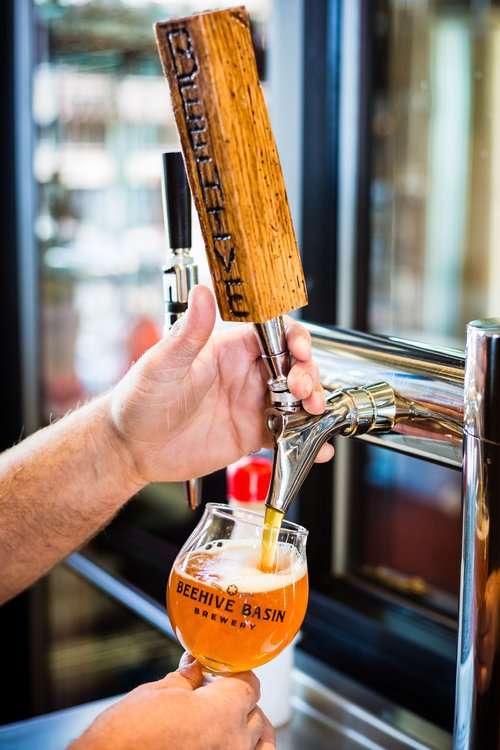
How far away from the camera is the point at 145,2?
298 centimetres

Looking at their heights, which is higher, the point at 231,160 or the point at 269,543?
the point at 231,160

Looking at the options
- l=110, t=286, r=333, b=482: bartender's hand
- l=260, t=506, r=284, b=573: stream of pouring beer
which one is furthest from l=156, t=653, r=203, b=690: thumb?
l=110, t=286, r=333, b=482: bartender's hand

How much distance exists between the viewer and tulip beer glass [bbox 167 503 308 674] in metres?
0.75

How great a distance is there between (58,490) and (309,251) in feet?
2.07

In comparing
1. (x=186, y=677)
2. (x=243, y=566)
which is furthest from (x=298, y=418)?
(x=186, y=677)

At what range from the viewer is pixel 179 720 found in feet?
2.45

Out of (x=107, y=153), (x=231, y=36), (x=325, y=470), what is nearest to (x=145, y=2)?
(x=107, y=153)

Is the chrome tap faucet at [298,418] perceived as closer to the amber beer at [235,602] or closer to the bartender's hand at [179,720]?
the amber beer at [235,602]

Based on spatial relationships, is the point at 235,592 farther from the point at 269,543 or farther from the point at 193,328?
the point at 193,328

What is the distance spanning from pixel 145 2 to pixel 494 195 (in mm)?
1452

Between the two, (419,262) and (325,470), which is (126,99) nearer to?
Result: (419,262)

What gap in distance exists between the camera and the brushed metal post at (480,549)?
65cm

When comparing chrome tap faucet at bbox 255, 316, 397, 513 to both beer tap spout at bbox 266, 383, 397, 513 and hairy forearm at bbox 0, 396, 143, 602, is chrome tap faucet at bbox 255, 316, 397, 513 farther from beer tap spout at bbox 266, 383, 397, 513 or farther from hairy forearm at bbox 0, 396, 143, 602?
hairy forearm at bbox 0, 396, 143, 602

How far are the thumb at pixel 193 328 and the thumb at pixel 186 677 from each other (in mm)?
259
